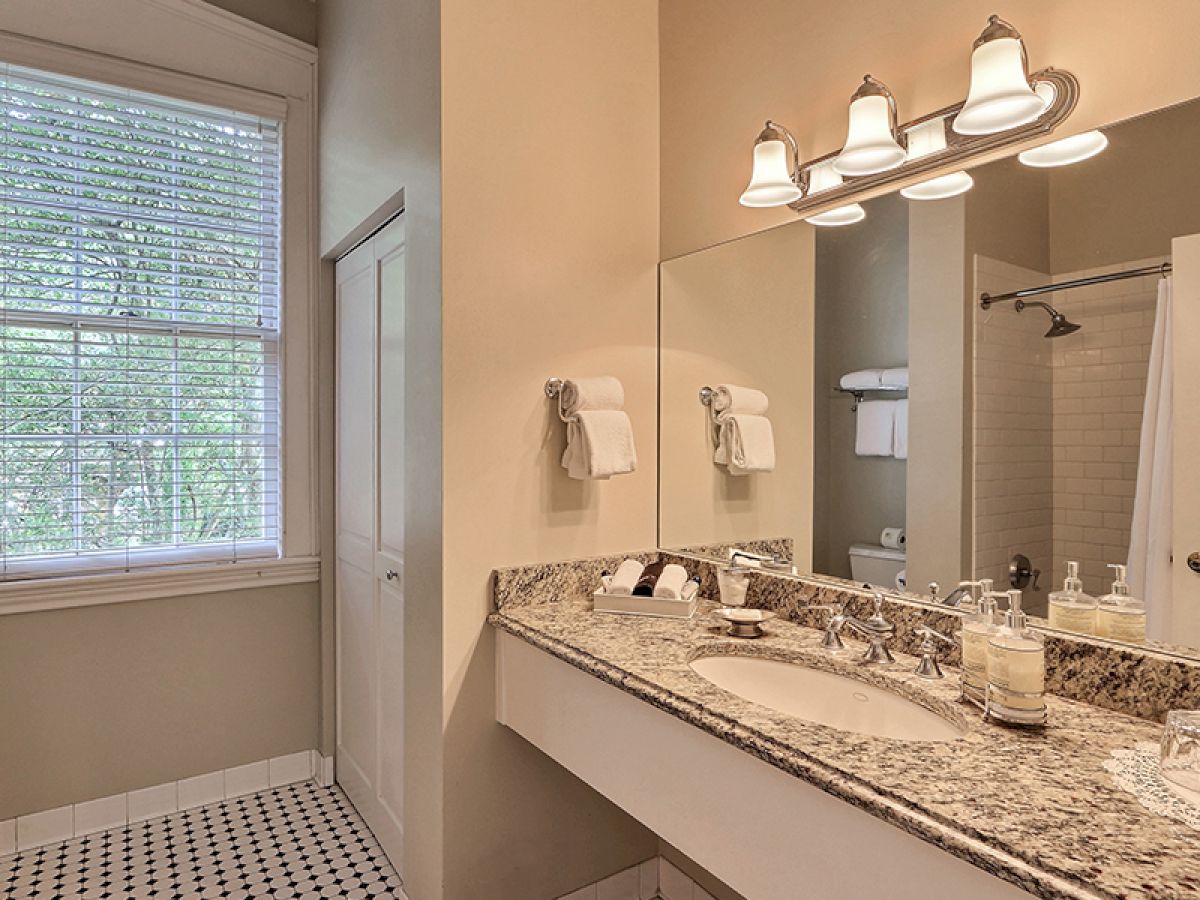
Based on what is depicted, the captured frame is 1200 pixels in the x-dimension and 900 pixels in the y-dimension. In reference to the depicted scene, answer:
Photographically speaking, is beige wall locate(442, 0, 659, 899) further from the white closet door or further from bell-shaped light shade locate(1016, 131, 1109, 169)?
bell-shaped light shade locate(1016, 131, 1109, 169)

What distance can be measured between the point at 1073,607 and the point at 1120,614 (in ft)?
0.22

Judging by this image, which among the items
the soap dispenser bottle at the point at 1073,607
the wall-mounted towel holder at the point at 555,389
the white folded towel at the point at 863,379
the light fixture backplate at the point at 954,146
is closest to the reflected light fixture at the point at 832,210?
the light fixture backplate at the point at 954,146

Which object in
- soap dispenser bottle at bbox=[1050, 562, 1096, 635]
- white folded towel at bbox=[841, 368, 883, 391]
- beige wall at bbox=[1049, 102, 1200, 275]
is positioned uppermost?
beige wall at bbox=[1049, 102, 1200, 275]

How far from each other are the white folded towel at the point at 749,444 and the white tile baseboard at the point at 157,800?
182cm

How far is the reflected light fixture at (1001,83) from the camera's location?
1190 mm

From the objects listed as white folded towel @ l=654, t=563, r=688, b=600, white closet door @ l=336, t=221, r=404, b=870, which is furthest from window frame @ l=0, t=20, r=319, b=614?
white folded towel @ l=654, t=563, r=688, b=600

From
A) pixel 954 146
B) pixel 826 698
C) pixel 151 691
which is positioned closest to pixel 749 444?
pixel 826 698

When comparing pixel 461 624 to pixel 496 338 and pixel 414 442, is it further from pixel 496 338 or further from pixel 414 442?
pixel 496 338

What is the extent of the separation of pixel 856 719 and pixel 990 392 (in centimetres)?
63

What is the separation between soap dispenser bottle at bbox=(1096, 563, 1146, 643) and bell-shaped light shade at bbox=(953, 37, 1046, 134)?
0.76m

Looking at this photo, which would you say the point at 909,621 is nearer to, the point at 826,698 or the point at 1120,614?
the point at 826,698

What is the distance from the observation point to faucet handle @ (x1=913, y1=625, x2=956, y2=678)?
1.24 metres

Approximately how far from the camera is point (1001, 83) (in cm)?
120

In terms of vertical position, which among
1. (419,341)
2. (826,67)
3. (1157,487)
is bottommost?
(1157,487)
